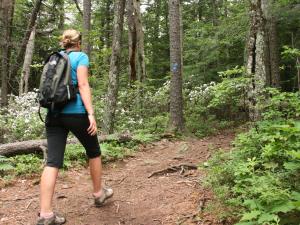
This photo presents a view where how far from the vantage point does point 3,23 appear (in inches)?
569

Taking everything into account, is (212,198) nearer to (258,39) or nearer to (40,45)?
(258,39)

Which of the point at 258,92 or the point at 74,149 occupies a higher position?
the point at 258,92

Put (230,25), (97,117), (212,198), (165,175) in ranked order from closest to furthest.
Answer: (212,198)
(165,175)
(97,117)
(230,25)

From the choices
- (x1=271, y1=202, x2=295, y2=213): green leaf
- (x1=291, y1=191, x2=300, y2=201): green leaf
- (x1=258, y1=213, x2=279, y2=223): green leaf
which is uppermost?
(x1=291, y1=191, x2=300, y2=201): green leaf

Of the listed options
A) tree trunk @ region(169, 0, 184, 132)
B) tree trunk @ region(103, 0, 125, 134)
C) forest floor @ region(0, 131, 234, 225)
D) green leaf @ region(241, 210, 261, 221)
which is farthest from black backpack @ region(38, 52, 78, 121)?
tree trunk @ region(169, 0, 184, 132)

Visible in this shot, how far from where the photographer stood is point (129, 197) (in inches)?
247

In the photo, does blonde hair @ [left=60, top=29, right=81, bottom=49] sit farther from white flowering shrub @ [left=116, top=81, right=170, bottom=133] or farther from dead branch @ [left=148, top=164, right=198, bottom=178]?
white flowering shrub @ [left=116, top=81, right=170, bottom=133]

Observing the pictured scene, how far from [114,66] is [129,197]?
5.66 metres

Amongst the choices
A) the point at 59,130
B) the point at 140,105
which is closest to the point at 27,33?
the point at 140,105

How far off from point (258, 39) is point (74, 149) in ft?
14.3

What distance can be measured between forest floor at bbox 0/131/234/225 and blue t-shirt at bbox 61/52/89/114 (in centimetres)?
145

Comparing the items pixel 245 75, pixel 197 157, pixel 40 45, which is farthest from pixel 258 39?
pixel 40 45

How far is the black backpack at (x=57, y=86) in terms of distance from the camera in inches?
190

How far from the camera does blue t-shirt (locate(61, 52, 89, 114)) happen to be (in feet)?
16.3
